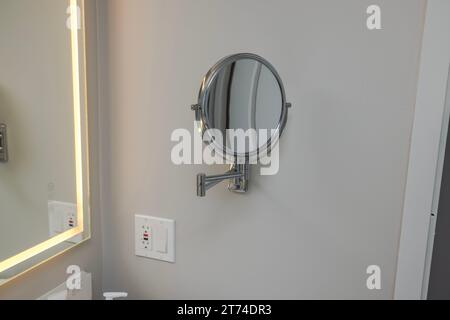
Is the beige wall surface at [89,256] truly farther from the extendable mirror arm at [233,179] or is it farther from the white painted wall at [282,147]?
the extendable mirror arm at [233,179]

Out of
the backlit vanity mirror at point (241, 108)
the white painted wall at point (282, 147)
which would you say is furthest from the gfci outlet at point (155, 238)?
the backlit vanity mirror at point (241, 108)

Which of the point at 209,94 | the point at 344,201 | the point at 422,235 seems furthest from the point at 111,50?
the point at 422,235

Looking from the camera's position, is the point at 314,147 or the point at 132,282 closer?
the point at 314,147

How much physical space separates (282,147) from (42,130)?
2.09 feet

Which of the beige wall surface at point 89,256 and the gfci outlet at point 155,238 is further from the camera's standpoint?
the gfci outlet at point 155,238

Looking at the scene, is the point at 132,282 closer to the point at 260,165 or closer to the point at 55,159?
the point at 55,159

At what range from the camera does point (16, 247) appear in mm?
760

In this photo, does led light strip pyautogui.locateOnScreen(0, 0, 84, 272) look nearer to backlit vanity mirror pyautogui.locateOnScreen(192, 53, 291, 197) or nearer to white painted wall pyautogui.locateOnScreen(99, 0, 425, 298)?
white painted wall pyautogui.locateOnScreen(99, 0, 425, 298)

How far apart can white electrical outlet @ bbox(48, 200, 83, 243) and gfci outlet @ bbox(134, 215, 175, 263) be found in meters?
0.16

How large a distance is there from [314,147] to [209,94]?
279 mm

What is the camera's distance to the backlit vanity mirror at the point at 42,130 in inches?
30.9

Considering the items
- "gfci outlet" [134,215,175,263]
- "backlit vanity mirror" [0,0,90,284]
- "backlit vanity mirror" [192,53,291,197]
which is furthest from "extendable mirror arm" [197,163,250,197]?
"backlit vanity mirror" [0,0,90,284]

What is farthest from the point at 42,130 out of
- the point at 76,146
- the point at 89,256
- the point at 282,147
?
the point at 282,147

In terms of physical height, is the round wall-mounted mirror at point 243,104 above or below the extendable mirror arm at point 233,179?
above
